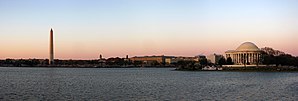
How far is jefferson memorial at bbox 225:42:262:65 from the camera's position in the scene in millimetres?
132500

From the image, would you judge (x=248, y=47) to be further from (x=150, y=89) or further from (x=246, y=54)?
(x=150, y=89)

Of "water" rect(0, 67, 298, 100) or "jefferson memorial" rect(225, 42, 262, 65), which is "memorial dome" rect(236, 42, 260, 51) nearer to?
"jefferson memorial" rect(225, 42, 262, 65)

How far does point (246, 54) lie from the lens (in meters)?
136

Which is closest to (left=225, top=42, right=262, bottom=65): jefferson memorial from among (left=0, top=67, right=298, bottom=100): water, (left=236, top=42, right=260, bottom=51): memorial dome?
(left=236, top=42, right=260, bottom=51): memorial dome

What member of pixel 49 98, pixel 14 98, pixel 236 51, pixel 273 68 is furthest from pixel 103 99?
pixel 236 51

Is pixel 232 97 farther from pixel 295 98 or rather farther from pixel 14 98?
pixel 14 98

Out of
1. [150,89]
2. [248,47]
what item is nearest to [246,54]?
[248,47]

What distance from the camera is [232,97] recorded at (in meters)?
29.8

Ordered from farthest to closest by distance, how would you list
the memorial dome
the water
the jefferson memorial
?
the memorial dome < the jefferson memorial < the water

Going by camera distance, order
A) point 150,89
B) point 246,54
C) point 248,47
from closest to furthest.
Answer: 1. point 150,89
2. point 246,54
3. point 248,47

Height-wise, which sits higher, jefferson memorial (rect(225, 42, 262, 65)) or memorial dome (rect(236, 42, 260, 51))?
memorial dome (rect(236, 42, 260, 51))

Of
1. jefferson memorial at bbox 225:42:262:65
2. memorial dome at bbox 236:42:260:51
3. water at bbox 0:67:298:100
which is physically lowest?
water at bbox 0:67:298:100

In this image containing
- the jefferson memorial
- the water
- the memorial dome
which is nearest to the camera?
the water

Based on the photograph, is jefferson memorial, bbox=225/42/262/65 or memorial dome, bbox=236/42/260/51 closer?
jefferson memorial, bbox=225/42/262/65
